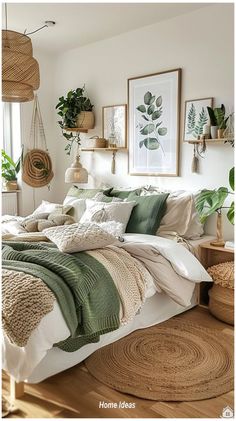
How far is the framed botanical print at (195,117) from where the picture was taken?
3510 mm

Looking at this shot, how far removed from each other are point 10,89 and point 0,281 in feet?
4.33

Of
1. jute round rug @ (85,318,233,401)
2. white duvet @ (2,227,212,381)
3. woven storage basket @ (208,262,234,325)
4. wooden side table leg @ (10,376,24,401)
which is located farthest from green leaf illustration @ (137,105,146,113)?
wooden side table leg @ (10,376,24,401)

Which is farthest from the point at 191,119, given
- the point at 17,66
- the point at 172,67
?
the point at 17,66

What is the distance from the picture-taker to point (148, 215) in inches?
133

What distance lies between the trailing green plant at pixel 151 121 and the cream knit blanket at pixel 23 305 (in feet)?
7.42

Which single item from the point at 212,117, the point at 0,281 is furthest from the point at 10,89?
the point at 212,117

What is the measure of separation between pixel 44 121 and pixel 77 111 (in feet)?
2.38

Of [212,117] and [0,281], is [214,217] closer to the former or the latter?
[212,117]

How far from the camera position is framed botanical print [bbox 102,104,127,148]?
4235 mm

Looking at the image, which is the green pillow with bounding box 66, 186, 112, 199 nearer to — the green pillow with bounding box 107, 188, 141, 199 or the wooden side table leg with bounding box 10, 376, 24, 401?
the green pillow with bounding box 107, 188, 141, 199

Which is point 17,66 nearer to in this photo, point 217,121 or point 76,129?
point 217,121

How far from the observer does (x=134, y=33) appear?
405 centimetres

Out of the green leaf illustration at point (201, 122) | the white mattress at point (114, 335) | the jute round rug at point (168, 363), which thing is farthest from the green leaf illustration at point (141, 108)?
the jute round rug at point (168, 363)

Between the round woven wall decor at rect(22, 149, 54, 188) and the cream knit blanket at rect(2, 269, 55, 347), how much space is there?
2981 millimetres
